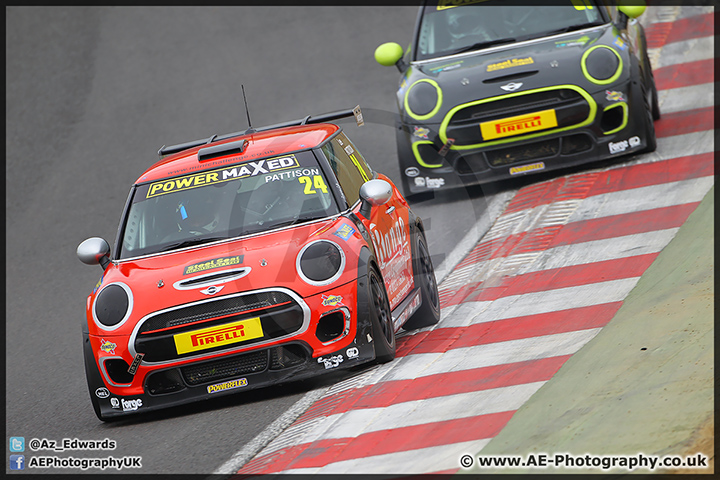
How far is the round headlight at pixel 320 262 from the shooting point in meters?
6.59

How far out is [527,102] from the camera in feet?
35.1

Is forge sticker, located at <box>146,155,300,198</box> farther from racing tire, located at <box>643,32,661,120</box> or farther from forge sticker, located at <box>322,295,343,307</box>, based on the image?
racing tire, located at <box>643,32,661,120</box>

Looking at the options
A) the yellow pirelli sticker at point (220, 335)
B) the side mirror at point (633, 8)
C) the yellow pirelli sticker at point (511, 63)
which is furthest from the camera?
the side mirror at point (633, 8)

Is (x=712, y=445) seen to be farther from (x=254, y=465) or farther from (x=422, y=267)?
(x=422, y=267)

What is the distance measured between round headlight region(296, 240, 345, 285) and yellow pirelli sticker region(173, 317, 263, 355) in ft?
1.36

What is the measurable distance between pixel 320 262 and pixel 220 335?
74 centimetres

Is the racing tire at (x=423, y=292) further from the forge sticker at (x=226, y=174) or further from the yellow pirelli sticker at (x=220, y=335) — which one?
the yellow pirelli sticker at (x=220, y=335)

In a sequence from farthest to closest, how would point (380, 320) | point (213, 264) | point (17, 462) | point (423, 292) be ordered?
point (423, 292), point (380, 320), point (213, 264), point (17, 462)

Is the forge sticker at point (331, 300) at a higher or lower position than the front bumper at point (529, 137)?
lower

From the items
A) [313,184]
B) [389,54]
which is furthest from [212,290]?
[389,54]

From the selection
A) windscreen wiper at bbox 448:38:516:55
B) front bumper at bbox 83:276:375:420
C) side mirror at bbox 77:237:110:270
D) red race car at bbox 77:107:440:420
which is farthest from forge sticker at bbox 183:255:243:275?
windscreen wiper at bbox 448:38:516:55

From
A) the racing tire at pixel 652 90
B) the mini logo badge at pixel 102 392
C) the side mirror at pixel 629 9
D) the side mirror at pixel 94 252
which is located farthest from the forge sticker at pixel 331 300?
the racing tire at pixel 652 90

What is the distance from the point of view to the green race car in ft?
35.0

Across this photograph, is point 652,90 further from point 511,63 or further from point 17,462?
point 17,462
